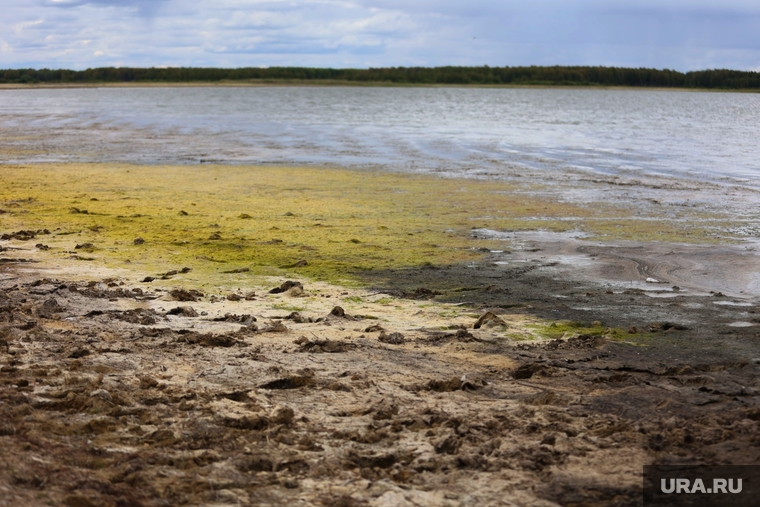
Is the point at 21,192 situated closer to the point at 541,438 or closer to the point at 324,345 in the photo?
the point at 324,345

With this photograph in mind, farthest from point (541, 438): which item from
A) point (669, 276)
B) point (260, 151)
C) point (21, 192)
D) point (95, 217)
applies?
point (260, 151)

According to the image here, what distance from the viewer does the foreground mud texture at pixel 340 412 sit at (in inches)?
144

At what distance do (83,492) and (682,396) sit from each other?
325 cm

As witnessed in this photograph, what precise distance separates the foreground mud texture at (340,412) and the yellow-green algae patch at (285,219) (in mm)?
2271

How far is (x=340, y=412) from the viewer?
449cm

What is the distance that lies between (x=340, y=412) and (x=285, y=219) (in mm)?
7501

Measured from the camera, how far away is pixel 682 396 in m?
4.77

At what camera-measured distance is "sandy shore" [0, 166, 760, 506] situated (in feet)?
12.4

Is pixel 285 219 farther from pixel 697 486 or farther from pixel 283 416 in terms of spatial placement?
pixel 697 486

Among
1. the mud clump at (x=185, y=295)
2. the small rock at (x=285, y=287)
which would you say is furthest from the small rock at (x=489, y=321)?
the mud clump at (x=185, y=295)

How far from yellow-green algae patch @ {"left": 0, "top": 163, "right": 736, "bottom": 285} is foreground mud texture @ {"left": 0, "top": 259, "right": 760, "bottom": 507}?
2.27m

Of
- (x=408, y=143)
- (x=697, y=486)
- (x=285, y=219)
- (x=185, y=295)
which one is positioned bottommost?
(x=697, y=486)

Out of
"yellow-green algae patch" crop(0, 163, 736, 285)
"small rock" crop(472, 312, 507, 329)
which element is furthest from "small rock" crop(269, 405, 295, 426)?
"yellow-green algae patch" crop(0, 163, 736, 285)

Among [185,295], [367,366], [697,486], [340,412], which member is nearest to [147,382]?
[340,412]
